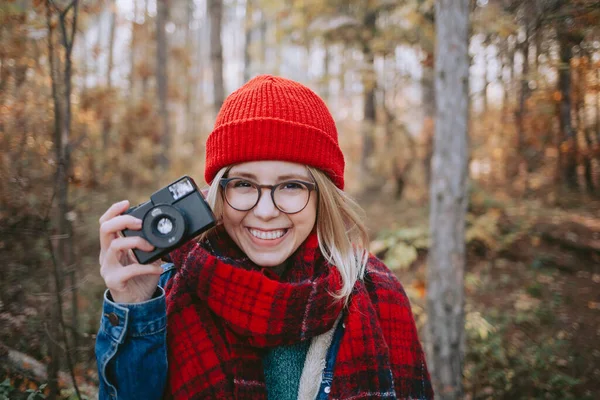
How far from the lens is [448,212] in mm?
3279

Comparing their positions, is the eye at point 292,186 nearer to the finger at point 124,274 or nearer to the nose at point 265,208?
the nose at point 265,208

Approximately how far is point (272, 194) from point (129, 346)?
0.76 metres

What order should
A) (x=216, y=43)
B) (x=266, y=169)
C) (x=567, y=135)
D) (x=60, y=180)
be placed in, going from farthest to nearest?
(x=567, y=135) → (x=216, y=43) → (x=60, y=180) → (x=266, y=169)

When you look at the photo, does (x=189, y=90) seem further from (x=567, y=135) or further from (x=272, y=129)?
(x=272, y=129)

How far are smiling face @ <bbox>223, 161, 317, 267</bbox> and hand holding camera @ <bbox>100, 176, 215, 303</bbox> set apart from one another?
0.26 metres

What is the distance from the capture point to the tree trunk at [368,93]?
665cm

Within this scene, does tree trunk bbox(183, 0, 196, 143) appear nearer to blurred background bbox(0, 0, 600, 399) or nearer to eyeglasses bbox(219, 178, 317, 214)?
blurred background bbox(0, 0, 600, 399)

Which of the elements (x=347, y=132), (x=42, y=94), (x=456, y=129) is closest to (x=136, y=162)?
(x=42, y=94)

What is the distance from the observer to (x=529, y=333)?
16.0 ft

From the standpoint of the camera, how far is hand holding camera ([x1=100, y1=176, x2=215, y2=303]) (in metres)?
1.20

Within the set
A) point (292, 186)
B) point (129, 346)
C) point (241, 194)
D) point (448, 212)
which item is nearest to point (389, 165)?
point (448, 212)

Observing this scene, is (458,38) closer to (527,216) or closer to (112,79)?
(527,216)

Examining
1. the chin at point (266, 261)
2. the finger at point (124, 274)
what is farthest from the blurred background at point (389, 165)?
the chin at point (266, 261)

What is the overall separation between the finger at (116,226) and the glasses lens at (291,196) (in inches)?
21.2
